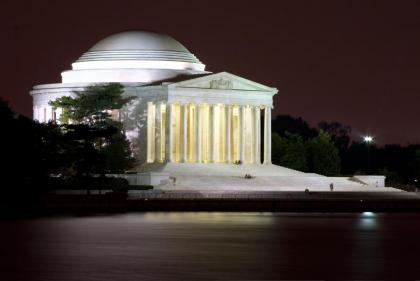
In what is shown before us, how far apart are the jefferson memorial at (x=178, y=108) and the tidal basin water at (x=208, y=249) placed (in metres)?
66.0

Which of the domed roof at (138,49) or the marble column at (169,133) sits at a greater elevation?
Answer: the domed roof at (138,49)

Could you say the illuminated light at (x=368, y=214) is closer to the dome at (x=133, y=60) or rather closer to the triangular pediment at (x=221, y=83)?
the triangular pediment at (x=221, y=83)

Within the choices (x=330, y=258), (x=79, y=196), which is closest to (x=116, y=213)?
(x=79, y=196)

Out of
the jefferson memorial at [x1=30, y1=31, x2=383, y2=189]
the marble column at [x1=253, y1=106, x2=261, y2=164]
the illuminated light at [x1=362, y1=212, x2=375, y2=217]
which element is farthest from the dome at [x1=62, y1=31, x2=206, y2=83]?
the illuminated light at [x1=362, y1=212, x2=375, y2=217]

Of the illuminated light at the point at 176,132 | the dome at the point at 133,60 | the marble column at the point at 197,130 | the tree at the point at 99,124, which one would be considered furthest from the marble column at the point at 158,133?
the dome at the point at 133,60

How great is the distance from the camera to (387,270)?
6469cm

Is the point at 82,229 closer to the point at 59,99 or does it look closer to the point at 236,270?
the point at 236,270

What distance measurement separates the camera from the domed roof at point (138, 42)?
188m

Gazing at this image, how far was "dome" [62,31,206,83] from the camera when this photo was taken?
184875 millimetres

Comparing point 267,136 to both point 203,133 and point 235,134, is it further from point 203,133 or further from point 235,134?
point 203,133

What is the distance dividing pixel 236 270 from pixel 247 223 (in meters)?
39.0

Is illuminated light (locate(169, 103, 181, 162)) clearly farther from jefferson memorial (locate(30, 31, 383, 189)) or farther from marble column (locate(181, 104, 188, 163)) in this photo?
marble column (locate(181, 104, 188, 163))

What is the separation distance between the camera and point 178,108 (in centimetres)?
17888

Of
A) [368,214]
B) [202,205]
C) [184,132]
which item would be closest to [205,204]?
[202,205]
